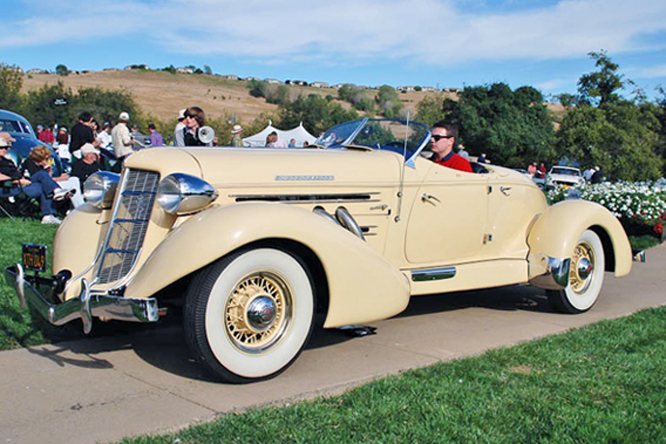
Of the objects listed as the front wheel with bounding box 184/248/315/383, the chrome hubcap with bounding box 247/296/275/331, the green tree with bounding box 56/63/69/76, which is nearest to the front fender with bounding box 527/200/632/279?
the front wheel with bounding box 184/248/315/383

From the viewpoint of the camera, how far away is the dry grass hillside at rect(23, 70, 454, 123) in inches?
2640

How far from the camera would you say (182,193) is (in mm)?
3863

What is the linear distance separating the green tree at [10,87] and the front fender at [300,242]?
131 feet

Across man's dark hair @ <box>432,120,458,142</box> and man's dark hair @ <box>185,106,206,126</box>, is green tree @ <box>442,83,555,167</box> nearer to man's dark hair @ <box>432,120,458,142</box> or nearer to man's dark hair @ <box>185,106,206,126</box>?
man's dark hair @ <box>185,106,206,126</box>

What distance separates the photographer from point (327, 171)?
181 inches

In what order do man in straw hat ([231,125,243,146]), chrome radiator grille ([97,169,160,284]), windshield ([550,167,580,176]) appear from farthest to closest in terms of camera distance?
1. windshield ([550,167,580,176])
2. man in straw hat ([231,125,243,146])
3. chrome radiator grille ([97,169,160,284])

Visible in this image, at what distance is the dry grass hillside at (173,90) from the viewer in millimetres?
67062

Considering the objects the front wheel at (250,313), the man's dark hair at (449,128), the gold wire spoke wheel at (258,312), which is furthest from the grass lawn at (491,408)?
the man's dark hair at (449,128)

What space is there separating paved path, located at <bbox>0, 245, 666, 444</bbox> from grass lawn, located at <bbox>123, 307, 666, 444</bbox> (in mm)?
266

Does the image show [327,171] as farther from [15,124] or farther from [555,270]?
[15,124]

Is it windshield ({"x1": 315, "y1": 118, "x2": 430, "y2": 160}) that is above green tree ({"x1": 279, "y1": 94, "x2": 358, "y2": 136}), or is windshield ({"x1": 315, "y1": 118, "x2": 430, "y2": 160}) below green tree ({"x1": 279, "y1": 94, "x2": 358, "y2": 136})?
below

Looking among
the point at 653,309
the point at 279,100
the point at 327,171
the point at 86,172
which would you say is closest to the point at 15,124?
the point at 86,172

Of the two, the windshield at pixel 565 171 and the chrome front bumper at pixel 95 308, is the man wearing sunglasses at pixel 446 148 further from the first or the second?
the windshield at pixel 565 171

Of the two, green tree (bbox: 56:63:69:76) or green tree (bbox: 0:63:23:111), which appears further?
green tree (bbox: 56:63:69:76)
